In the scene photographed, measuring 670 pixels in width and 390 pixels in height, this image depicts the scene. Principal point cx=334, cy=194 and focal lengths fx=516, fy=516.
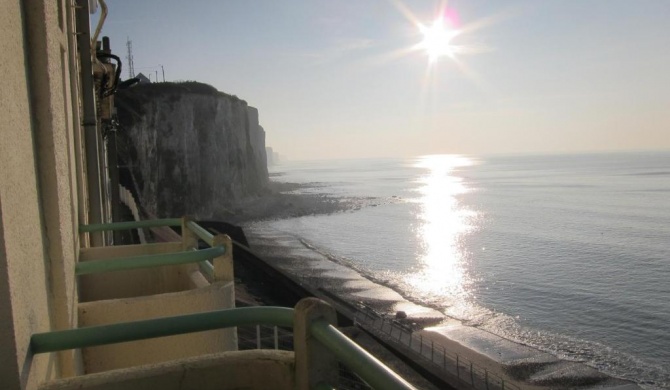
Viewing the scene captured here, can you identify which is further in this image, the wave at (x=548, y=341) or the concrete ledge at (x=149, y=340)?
the wave at (x=548, y=341)

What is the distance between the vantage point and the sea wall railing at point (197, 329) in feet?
6.12

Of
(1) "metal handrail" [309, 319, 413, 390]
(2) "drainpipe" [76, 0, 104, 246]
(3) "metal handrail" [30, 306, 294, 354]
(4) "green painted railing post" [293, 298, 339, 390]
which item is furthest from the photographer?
(2) "drainpipe" [76, 0, 104, 246]

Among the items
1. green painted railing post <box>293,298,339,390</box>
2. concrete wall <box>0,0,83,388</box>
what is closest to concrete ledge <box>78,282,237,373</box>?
concrete wall <box>0,0,83,388</box>

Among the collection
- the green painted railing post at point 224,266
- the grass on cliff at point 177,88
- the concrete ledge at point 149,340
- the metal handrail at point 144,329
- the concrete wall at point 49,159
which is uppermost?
the grass on cliff at point 177,88

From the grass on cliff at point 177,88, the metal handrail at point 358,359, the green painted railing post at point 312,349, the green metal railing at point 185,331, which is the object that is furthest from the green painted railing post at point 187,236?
the grass on cliff at point 177,88

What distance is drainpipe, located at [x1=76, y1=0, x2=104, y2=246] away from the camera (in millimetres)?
7090

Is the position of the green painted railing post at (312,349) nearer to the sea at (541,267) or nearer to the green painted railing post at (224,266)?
the green painted railing post at (224,266)

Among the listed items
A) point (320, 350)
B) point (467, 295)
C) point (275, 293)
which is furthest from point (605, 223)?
point (320, 350)

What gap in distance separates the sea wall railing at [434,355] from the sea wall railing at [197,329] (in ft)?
47.6

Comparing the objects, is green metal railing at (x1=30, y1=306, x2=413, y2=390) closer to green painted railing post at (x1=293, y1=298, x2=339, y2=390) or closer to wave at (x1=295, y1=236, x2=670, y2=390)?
green painted railing post at (x1=293, y1=298, x2=339, y2=390)

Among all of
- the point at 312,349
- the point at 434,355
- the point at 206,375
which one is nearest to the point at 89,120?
the point at 206,375

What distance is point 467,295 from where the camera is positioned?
104ft

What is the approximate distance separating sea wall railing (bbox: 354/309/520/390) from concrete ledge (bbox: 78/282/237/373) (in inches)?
515

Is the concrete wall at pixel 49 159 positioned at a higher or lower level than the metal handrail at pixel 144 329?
higher
